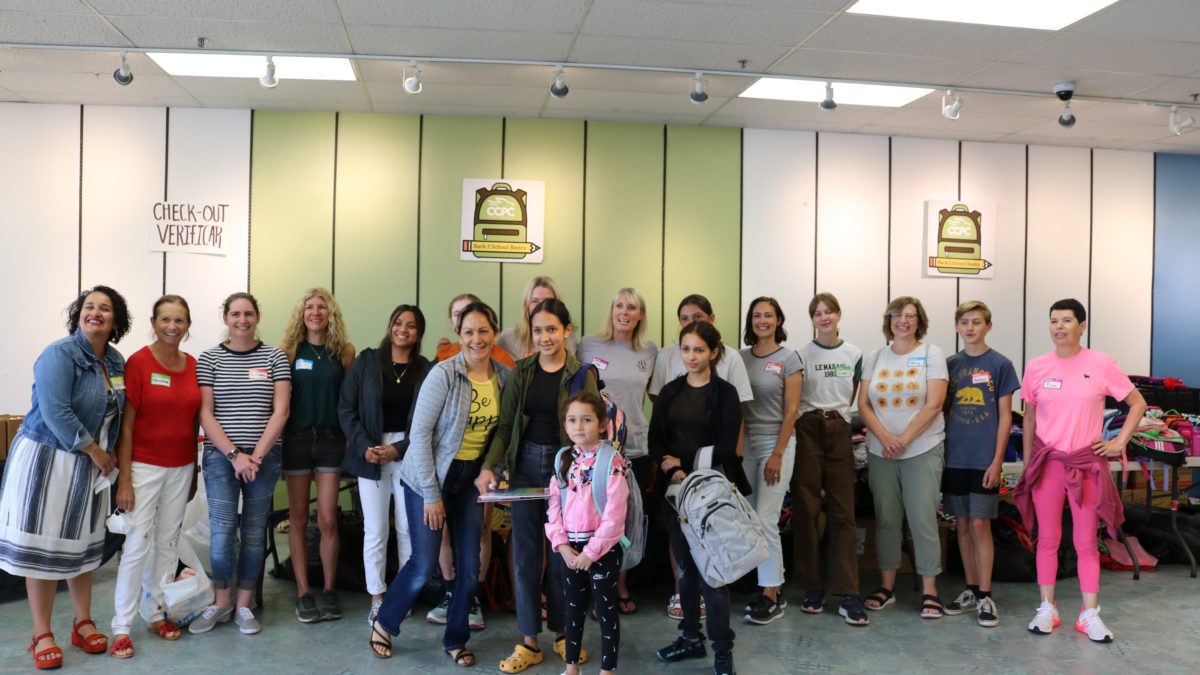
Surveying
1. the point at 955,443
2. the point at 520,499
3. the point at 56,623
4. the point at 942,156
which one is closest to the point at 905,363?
the point at 955,443

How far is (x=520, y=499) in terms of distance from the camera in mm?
3324

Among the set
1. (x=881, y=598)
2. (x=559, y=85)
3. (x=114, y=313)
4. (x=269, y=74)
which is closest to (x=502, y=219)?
(x=559, y=85)

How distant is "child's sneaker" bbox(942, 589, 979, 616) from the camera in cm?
434

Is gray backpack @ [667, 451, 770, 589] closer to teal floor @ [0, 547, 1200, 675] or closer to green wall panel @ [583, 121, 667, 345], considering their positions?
teal floor @ [0, 547, 1200, 675]

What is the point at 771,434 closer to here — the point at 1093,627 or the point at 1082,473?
the point at 1082,473

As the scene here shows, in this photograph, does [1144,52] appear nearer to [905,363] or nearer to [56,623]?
[905,363]

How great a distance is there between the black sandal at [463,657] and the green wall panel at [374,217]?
10.6 feet

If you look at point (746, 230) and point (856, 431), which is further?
point (746, 230)

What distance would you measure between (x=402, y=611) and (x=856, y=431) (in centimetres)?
331

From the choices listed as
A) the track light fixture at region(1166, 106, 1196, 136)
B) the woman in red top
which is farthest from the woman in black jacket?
the track light fixture at region(1166, 106, 1196, 136)

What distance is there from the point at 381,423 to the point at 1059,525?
3.52 metres

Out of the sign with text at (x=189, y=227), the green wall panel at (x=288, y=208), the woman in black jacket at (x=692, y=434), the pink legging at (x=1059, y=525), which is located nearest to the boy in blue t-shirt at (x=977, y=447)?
the pink legging at (x=1059, y=525)

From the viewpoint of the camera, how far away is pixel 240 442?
3.88 meters

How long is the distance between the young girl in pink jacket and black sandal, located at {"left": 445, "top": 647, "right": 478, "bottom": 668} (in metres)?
0.51
